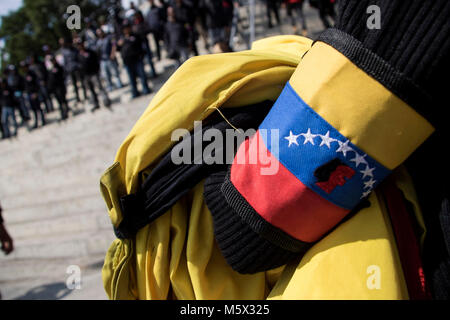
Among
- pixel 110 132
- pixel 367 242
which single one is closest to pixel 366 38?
pixel 367 242

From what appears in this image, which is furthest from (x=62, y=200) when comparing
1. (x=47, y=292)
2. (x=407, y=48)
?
(x=407, y=48)

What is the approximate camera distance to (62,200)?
19.3ft

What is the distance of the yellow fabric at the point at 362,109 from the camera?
0.73 meters

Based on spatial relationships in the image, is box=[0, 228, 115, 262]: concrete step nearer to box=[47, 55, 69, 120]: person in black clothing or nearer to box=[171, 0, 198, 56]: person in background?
→ box=[171, 0, 198, 56]: person in background

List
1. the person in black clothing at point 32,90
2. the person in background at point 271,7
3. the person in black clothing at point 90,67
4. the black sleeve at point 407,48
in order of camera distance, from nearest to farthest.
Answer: the black sleeve at point 407,48 < the person in black clothing at point 90,67 < the person in background at point 271,7 < the person in black clothing at point 32,90

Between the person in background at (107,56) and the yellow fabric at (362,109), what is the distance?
9.58 meters

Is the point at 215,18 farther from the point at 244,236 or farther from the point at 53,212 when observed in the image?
the point at 244,236

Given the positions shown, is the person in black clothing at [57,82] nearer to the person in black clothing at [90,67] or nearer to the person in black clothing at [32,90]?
the person in black clothing at [32,90]

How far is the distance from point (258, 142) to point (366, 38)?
312mm

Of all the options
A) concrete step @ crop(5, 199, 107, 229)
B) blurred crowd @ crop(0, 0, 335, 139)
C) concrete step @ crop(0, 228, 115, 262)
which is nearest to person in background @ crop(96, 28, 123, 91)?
blurred crowd @ crop(0, 0, 335, 139)

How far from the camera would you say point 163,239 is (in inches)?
41.8

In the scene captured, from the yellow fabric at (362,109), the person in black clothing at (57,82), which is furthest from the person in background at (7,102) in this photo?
the yellow fabric at (362,109)

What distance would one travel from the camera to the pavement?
4383 millimetres

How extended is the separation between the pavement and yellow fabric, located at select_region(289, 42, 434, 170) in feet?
7.41
